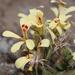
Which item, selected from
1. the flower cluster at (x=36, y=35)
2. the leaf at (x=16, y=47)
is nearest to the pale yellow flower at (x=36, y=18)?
the flower cluster at (x=36, y=35)

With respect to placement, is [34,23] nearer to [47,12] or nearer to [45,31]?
[45,31]

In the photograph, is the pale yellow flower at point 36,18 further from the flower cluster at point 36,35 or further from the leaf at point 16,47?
the leaf at point 16,47

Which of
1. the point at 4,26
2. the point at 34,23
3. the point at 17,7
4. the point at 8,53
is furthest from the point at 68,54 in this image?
the point at 17,7

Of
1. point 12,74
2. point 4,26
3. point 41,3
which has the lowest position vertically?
point 12,74

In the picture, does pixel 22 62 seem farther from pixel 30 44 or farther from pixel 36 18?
pixel 36 18

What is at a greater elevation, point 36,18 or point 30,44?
point 36,18

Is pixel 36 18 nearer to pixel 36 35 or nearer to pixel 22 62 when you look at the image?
pixel 36 35

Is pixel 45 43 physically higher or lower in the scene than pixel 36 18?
lower

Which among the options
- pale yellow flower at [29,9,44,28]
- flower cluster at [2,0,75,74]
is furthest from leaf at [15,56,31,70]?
pale yellow flower at [29,9,44,28]

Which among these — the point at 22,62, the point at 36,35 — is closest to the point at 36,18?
the point at 36,35

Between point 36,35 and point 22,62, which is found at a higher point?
point 36,35

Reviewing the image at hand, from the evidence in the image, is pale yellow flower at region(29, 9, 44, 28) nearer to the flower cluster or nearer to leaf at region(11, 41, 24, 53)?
the flower cluster
